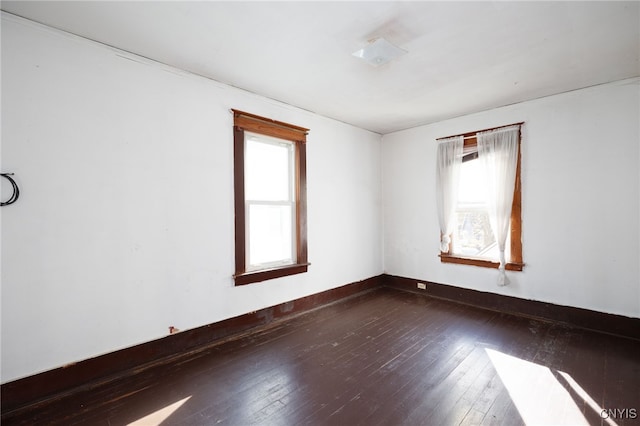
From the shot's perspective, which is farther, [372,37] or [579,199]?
[579,199]

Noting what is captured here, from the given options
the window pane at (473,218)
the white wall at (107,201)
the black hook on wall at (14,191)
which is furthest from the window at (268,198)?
the window pane at (473,218)

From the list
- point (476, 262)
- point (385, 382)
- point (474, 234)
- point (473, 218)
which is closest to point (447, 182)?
point (473, 218)

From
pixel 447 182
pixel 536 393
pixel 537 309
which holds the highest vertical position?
pixel 447 182

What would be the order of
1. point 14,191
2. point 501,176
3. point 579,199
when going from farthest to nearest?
point 501,176
point 579,199
point 14,191

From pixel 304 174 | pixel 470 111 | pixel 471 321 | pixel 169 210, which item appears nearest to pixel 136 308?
pixel 169 210

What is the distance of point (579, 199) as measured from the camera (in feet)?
11.7

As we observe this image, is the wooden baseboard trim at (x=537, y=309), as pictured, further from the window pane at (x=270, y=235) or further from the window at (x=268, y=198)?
the window pane at (x=270, y=235)

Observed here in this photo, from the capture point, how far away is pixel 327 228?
457 cm

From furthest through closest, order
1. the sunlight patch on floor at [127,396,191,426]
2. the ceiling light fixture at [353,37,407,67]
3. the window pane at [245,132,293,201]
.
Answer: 1. the window pane at [245,132,293,201]
2. the ceiling light fixture at [353,37,407,67]
3. the sunlight patch on floor at [127,396,191,426]

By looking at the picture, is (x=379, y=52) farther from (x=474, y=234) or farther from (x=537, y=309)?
(x=537, y=309)

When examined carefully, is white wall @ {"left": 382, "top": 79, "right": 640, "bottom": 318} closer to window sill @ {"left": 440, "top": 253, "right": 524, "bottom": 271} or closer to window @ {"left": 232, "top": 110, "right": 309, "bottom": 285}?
window sill @ {"left": 440, "top": 253, "right": 524, "bottom": 271}

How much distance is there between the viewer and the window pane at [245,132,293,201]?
12.1 feet

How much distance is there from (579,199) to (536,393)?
2.50 meters

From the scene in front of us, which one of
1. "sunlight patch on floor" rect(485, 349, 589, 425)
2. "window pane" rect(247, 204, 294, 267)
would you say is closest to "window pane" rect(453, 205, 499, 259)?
"sunlight patch on floor" rect(485, 349, 589, 425)
